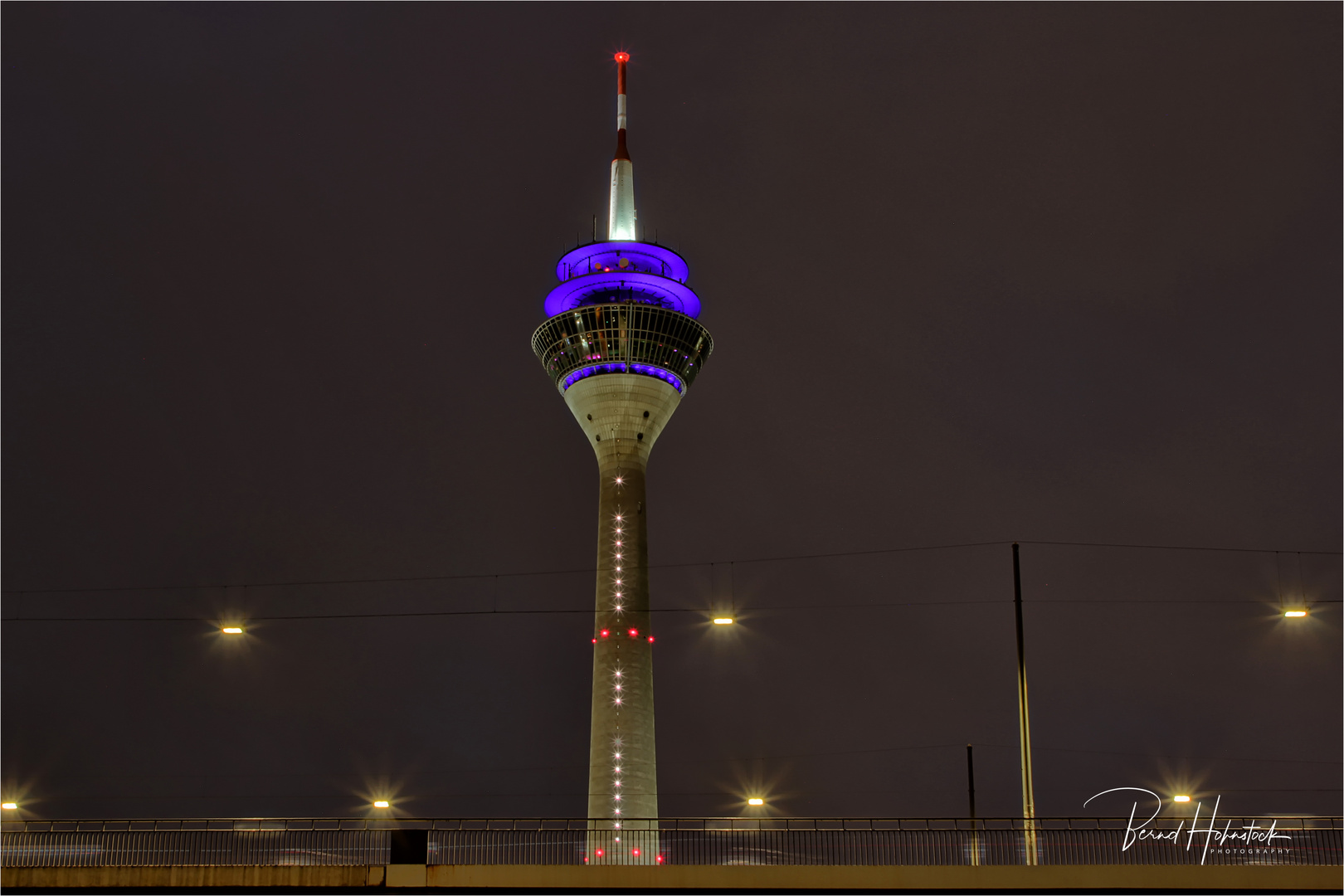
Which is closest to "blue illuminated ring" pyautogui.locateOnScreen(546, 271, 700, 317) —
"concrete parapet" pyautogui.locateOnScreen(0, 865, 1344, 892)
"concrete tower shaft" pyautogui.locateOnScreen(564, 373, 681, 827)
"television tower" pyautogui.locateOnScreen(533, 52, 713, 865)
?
"television tower" pyautogui.locateOnScreen(533, 52, 713, 865)

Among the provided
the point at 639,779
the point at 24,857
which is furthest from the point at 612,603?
the point at 24,857

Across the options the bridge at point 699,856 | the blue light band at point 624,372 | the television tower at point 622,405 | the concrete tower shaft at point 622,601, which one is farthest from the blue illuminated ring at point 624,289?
the bridge at point 699,856

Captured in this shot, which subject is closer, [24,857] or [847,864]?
[847,864]

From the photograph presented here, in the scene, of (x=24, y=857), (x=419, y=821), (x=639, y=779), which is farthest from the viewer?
(x=639, y=779)

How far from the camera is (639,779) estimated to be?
72625mm

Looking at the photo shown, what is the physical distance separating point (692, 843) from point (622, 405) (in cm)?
4888

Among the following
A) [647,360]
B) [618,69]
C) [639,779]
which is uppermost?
[618,69]

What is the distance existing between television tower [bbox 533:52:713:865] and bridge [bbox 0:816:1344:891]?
32.7 metres

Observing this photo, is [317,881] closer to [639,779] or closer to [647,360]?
[639,779]

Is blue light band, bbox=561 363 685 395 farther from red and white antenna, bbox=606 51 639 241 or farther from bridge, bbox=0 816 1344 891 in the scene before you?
bridge, bbox=0 816 1344 891

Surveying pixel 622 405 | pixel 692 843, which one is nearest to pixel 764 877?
pixel 692 843

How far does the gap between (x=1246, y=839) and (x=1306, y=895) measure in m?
3.17

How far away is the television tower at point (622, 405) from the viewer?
7325cm

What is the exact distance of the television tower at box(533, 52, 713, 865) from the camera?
73.2 m
